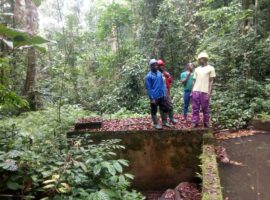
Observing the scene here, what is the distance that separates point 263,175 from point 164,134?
2.28 m

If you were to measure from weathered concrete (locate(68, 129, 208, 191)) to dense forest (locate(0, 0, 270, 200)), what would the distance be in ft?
1.59

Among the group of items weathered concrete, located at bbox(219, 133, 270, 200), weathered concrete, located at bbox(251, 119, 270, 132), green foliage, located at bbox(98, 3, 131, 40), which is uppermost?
green foliage, located at bbox(98, 3, 131, 40)

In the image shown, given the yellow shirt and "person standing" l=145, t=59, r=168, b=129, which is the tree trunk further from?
the yellow shirt

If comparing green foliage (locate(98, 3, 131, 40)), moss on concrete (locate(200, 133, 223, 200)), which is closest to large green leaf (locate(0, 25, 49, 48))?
moss on concrete (locate(200, 133, 223, 200))

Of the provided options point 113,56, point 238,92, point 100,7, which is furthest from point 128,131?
point 100,7

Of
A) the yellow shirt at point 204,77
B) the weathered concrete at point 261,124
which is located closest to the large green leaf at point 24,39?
the yellow shirt at point 204,77

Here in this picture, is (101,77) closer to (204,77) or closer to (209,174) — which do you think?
(204,77)

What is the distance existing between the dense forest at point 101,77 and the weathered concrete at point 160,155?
0.49 metres

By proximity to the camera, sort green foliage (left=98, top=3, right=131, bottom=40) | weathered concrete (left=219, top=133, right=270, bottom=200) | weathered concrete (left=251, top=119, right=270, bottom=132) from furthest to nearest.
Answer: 1. green foliage (left=98, top=3, right=131, bottom=40)
2. weathered concrete (left=251, top=119, right=270, bottom=132)
3. weathered concrete (left=219, top=133, right=270, bottom=200)

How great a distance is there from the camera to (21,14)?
11.5 metres

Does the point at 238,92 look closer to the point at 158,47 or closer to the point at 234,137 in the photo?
the point at 234,137

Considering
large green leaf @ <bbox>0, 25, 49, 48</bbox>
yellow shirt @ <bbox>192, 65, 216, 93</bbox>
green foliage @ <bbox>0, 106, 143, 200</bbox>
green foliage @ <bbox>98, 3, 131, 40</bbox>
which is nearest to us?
green foliage @ <bbox>0, 106, 143, 200</bbox>

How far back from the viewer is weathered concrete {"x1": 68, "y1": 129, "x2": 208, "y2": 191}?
7.07m

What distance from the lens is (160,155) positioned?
7.22 metres
